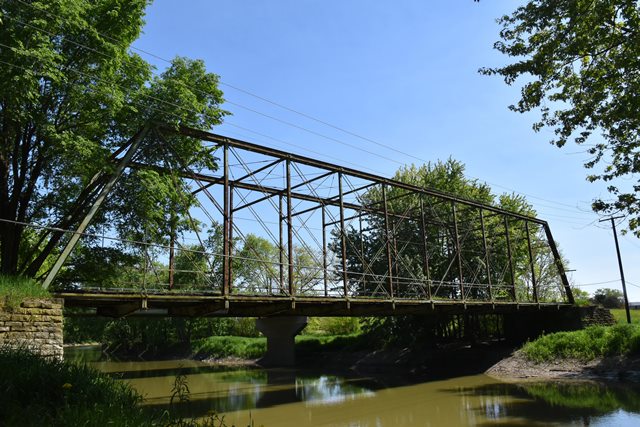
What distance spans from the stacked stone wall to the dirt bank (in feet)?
71.5

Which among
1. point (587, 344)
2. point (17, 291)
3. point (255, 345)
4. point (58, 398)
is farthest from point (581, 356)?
point (255, 345)

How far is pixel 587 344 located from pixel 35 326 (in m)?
25.2

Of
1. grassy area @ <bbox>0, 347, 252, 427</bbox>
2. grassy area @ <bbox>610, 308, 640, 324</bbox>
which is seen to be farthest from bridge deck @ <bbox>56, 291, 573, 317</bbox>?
grassy area @ <bbox>610, 308, 640, 324</bbox>

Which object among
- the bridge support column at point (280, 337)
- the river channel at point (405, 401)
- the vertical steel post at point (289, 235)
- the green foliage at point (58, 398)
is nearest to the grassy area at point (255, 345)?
the bridge support column at point (280, 337)

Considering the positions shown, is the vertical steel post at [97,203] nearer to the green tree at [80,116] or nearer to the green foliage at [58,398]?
the green tree at [80,116]

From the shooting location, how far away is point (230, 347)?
44156 mm

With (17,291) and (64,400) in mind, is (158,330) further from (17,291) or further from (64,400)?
(64,400)

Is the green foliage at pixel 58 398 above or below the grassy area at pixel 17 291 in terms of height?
below

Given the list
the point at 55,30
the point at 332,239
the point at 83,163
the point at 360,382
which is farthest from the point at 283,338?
the point at 55,30

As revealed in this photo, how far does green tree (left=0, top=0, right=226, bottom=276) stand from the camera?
515 inches

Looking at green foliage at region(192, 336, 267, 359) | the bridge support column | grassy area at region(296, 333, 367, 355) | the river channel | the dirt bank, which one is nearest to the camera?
the river channel

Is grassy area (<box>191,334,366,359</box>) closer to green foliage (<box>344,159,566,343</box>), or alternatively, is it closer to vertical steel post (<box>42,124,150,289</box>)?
green foliage (<box>344,159,566,343</box>)

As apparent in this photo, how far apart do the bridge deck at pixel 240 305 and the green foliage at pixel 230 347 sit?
851 inches

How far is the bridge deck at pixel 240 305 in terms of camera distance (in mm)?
13102
